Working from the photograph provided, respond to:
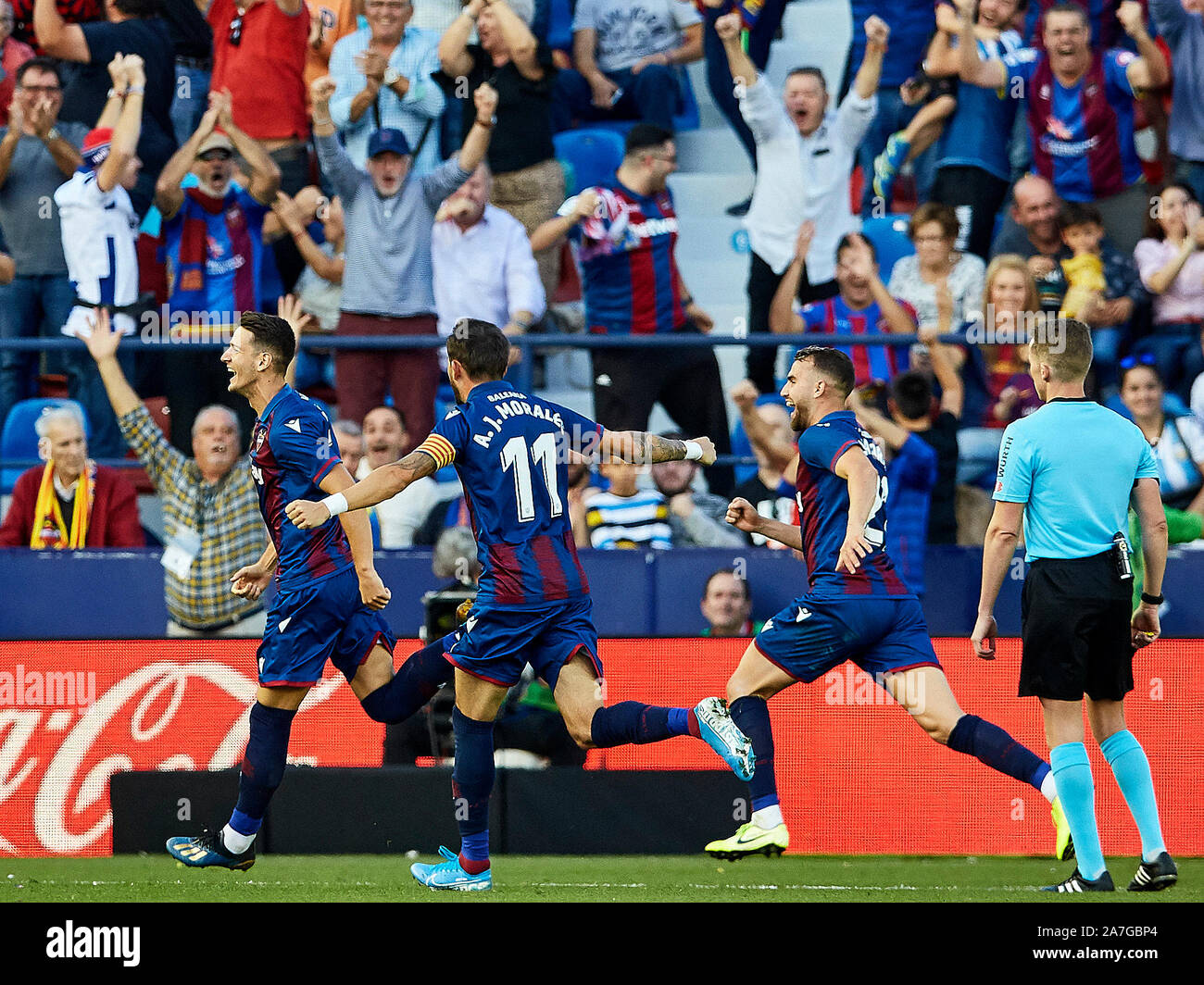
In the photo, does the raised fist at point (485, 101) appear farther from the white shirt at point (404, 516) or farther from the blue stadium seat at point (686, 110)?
the blue stadium seat at point (686, 110)

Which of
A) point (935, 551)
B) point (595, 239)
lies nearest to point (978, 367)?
point (935, 551)

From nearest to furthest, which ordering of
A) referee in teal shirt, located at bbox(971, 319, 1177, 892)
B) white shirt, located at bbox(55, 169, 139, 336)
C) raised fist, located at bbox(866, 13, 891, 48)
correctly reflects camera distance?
referee in teal shirt, located at bbox(971, 319, 1177, 892), white shirt, located at bbox(55, 169, 139, 336), raised fist, located at bbox(866, 13, 891, 48)

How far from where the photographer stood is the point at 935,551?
9.96m

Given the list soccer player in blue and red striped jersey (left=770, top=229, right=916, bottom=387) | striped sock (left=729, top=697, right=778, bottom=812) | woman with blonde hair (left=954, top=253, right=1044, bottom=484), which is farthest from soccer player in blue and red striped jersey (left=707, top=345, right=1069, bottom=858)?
soccer player in blue and red striped jersey (left=770, top=229, right=916, bottom=387)

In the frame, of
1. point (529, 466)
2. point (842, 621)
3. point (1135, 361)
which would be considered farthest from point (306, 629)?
point (1135, 361)

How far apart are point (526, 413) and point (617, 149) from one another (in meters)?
6.08

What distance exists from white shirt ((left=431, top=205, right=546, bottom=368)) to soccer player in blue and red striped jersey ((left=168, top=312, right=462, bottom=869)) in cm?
398

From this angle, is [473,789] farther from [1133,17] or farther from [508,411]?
[1133,17]

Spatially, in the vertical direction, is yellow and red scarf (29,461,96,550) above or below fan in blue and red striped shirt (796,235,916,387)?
below

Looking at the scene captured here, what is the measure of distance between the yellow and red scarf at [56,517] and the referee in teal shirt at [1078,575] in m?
5.93

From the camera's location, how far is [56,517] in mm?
10086

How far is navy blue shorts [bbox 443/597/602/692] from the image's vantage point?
20.3 ft

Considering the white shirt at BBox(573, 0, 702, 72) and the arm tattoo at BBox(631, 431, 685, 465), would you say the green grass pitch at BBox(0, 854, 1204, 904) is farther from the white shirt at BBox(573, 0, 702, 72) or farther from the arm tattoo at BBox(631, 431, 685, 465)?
the white shirt at BBox(573, 0, 702, 72)

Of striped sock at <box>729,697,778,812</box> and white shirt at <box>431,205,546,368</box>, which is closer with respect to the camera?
striped sock at <box>729,697,778,812</box>
